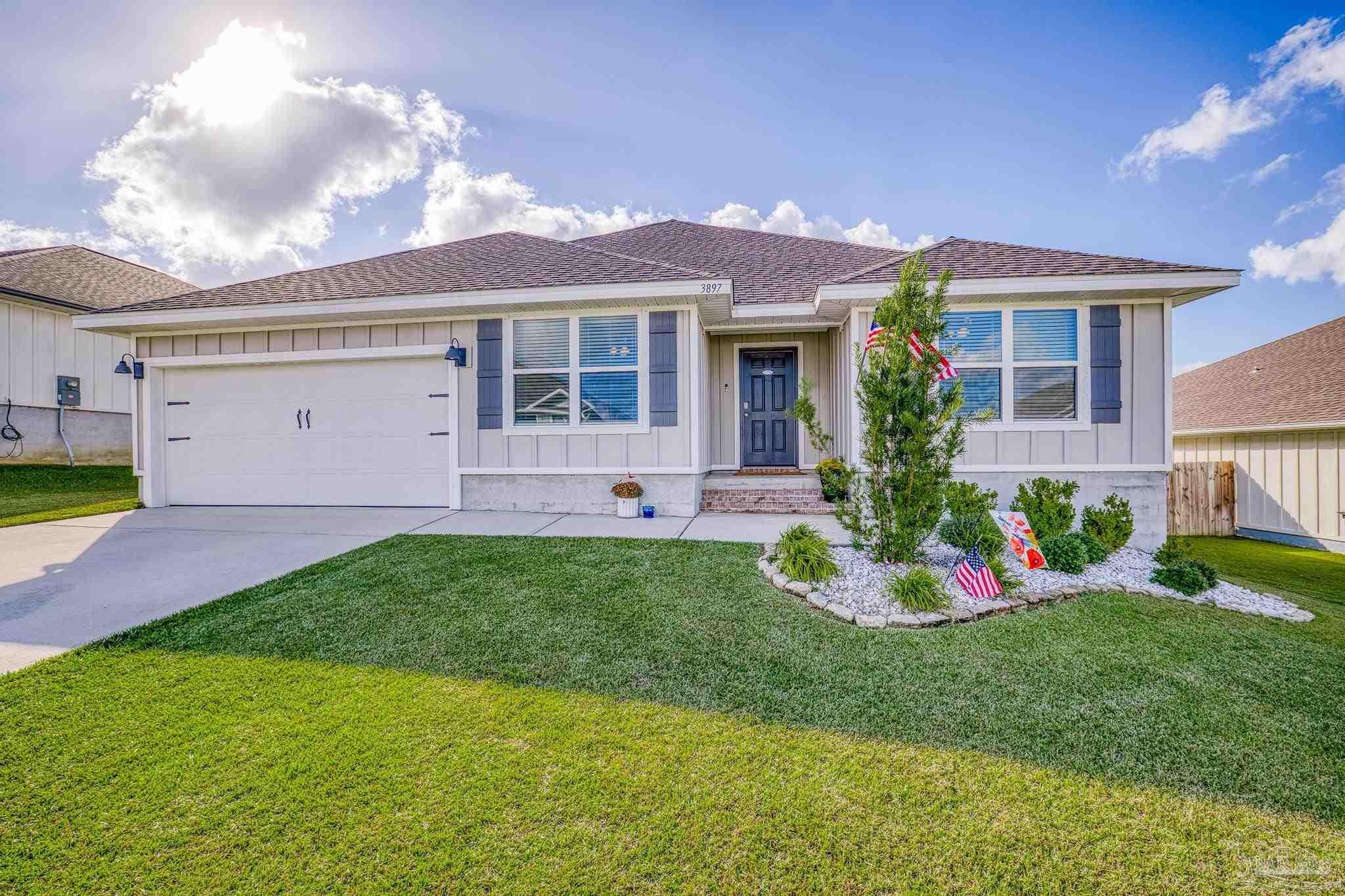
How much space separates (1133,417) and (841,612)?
515 cm

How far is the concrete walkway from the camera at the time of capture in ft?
10.2

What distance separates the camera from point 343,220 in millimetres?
9953

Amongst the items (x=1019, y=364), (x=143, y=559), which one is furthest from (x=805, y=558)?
(x=143, y=559)

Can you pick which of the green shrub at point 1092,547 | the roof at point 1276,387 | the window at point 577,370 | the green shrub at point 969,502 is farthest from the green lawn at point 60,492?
the roof at point 1276,387

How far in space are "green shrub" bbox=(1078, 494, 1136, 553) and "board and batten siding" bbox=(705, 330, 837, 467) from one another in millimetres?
3554

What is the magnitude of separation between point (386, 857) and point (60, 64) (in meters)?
11.1

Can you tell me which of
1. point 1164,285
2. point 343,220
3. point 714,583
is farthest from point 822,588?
point 343,220

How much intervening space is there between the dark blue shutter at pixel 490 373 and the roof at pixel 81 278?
839 cm

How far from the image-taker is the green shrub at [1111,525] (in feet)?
15.8

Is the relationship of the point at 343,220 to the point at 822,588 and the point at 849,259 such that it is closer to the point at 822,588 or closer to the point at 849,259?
the point at 849,259

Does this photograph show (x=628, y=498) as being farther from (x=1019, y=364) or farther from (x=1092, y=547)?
(x=1019, y=364)

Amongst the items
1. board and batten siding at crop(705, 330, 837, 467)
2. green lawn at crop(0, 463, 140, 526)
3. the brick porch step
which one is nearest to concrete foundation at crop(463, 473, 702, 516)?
the brick porch step

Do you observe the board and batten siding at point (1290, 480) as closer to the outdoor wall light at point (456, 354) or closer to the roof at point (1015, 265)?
the roof at point (1015, 265)

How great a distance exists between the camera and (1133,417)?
19.2 ft
